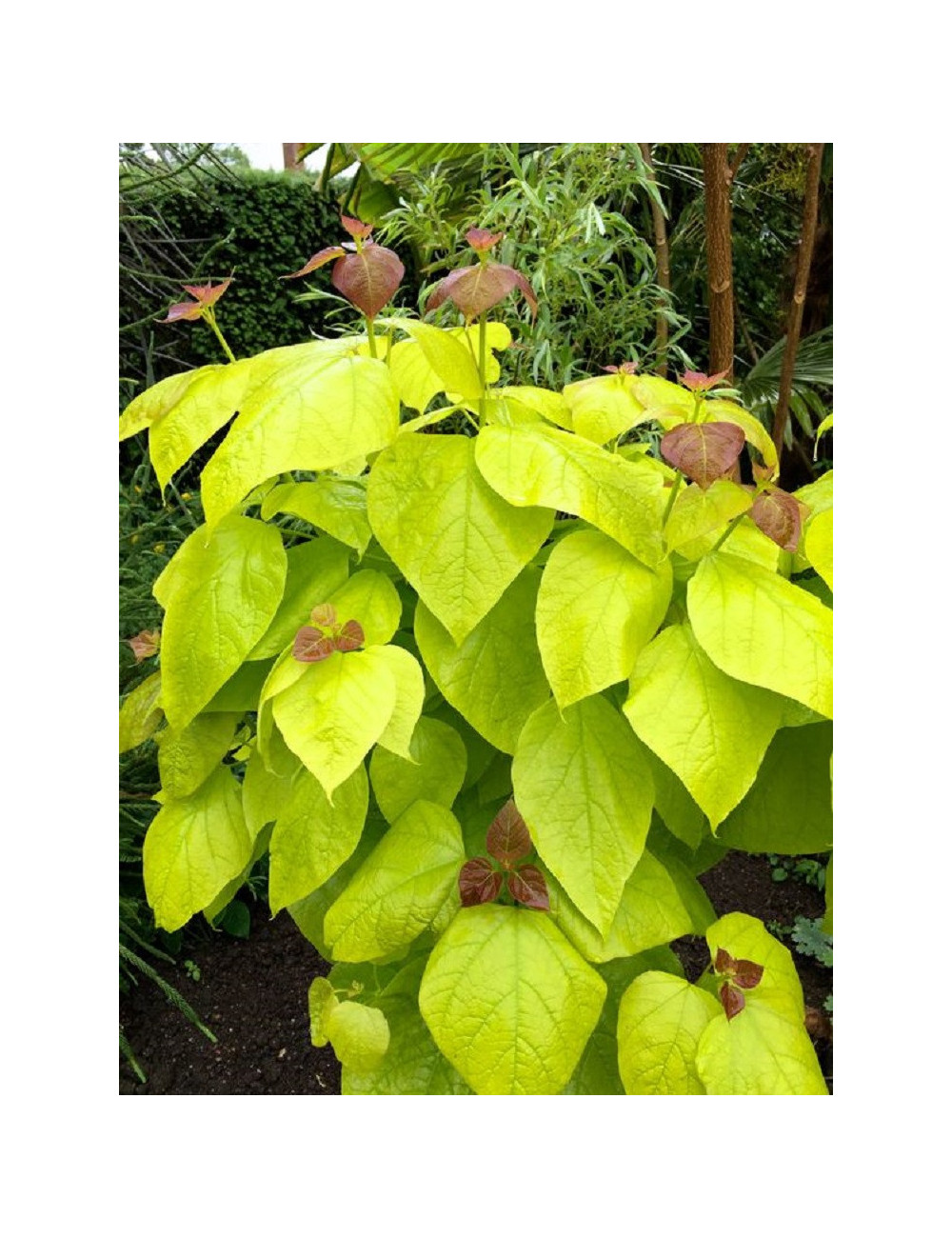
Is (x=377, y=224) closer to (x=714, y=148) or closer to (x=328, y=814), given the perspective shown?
(x=714, y=148)

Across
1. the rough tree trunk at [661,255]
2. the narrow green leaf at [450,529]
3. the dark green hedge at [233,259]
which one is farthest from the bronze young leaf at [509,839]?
the dark green hedge at [233,259]

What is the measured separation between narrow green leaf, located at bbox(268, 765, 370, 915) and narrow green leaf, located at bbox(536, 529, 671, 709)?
6.4 inches

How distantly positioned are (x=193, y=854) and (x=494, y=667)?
27cm

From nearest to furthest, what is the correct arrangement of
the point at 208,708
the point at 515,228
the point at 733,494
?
the point at 733,494 → the point at 208,708 → the point at 515,228

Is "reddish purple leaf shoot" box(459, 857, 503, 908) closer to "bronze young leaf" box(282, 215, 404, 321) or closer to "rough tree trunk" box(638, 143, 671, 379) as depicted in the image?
"bronze young leaf" box(282, 215, 404, 321)

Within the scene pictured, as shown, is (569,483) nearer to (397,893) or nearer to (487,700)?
(487,700)

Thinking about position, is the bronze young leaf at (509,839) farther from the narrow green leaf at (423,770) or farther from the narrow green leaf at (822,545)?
the narrow green leaf at (822,545)

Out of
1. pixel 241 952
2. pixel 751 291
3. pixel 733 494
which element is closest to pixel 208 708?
pixel 733 494

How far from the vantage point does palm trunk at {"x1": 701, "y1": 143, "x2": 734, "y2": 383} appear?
1.18 m

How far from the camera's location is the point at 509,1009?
1.98ft

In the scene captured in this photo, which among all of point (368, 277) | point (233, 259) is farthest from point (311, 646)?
point (233, 259)

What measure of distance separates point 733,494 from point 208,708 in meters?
0.40
